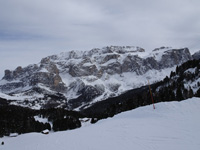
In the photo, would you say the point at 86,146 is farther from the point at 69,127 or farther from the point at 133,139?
the point at 69,127

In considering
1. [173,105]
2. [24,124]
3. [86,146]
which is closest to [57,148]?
[86,146]

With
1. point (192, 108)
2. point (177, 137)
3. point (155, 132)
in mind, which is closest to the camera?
point (177, 137)

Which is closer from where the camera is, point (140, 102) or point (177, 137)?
point (177, 137)

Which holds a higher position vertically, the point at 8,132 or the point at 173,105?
the point at 173,105

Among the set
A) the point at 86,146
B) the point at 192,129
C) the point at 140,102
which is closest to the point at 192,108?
the point at 192,129

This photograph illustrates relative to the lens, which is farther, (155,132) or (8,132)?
(8,132)

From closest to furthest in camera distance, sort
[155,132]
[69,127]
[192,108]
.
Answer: [155,132] → [192,108] → [69,127]

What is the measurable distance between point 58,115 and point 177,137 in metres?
120

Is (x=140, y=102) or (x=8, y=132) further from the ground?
(x=140, y=102)

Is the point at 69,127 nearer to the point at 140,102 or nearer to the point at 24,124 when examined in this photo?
the point at 24,124

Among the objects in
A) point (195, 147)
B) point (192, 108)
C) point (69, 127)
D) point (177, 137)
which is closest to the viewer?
point (195, 147)

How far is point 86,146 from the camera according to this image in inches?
724

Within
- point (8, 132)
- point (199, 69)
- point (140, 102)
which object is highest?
point (199, 69)

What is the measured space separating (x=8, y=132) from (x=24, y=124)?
9601 millimetres
